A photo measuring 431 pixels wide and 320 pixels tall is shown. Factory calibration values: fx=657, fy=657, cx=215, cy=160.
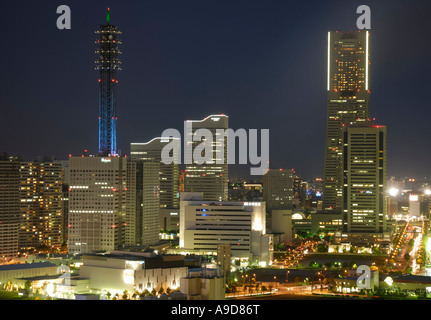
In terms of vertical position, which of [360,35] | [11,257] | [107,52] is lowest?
[11,257]

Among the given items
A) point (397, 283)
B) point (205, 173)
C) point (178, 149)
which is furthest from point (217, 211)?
point (178, 149)

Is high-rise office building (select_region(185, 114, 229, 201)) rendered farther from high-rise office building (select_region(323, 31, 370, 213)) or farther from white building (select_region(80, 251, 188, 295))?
white building (select_region(80, 251, 188, 295))

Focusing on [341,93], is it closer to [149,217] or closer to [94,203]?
[149,217]

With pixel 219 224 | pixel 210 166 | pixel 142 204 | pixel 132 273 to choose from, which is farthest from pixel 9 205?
pixel 210 166

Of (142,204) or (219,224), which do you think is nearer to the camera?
(219,224)

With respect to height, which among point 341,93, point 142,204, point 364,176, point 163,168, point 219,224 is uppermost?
point 341,93
